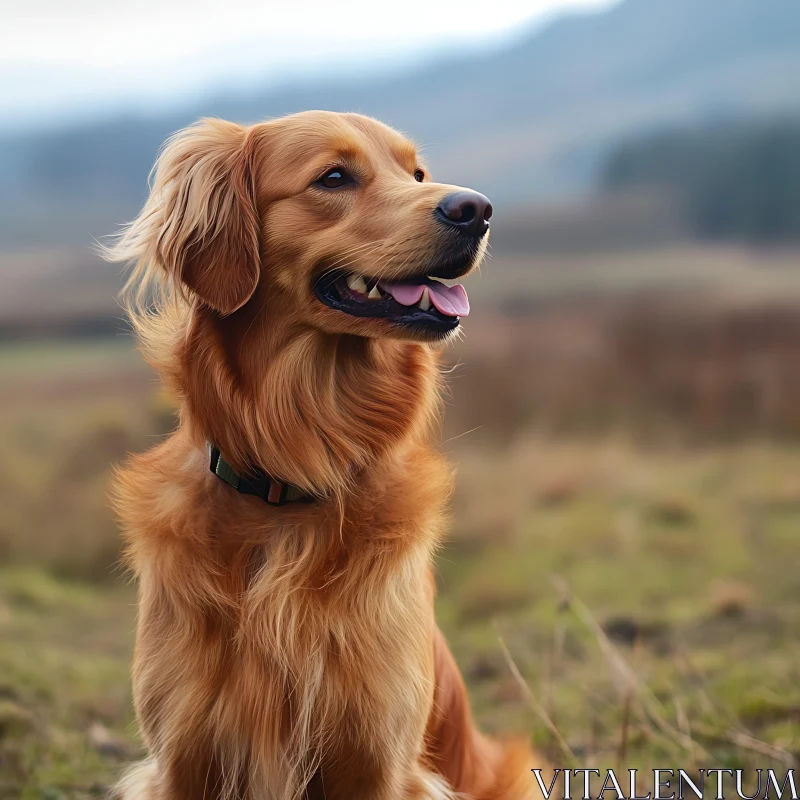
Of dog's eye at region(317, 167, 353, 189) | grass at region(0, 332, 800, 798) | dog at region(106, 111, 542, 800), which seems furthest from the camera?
grass at region(0, 332, 800, 798)

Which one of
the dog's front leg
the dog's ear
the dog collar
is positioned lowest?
the dog's front leg

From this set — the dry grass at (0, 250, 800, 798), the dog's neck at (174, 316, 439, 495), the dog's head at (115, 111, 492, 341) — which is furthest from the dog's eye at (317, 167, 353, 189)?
the dry grass at (0, 250, 800, 798)

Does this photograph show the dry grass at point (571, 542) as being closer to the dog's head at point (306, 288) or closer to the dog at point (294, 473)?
the dog at point (294, 473)

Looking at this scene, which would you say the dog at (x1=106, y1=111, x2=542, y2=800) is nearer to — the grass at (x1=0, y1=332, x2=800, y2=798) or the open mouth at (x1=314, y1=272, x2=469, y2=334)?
the open mouth at (x1=314, y1=272, x2=469, y2=334)

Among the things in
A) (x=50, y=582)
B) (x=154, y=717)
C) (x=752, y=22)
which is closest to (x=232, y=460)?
(x=154, y=717)

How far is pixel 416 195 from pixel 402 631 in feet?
4.59

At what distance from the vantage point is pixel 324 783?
9.16ft

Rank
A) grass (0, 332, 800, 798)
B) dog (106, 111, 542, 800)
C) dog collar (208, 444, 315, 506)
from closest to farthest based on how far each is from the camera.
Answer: dog (106, 111, 542, 800) → dog collar (208, 444, 315, 506) → grass (0, 332, 800, 798)

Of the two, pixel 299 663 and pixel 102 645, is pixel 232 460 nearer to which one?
pixel 299 663

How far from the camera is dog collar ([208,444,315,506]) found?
2.81m

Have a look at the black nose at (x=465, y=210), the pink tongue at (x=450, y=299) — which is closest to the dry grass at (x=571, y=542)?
the pink tongue at (x=450, y=299)

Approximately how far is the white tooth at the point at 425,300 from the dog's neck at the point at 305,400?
290 millimetres

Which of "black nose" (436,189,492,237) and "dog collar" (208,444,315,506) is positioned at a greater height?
"black nose" (436,189,492,237)

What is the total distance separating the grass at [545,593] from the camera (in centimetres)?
407
